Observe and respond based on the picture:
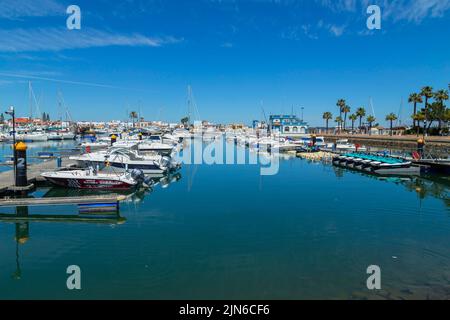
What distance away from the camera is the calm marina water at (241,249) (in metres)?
12.8

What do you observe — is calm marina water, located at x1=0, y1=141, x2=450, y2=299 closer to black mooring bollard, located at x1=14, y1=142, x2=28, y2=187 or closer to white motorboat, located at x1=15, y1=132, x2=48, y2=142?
black mooring bollard, located at x1=14, y1=142, x2=28, y2=187

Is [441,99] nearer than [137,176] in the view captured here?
No

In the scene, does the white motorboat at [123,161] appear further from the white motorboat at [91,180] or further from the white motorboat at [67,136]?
the white motorboat at [67,136]

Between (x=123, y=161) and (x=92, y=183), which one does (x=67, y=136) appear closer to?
(x=123, y=161)

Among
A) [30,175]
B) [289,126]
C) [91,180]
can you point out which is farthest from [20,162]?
[289,126]

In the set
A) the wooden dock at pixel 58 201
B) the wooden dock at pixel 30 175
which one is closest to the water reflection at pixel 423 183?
the wooden dock at pixel 58 201

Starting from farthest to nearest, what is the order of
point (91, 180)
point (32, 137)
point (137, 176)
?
point (32, 137)
point (137, 176)
point (91, 180)

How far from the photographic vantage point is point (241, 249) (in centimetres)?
1677

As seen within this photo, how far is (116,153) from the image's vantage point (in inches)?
1578

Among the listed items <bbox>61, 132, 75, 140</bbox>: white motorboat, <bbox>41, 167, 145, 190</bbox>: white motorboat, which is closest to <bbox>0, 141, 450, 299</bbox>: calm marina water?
<bbox>41, 167, 145, 190</bbox>: white motorboat

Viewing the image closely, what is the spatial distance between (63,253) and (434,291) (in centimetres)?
1587

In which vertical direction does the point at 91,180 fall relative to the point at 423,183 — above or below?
above

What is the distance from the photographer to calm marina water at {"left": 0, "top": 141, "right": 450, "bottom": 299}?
12797mm
